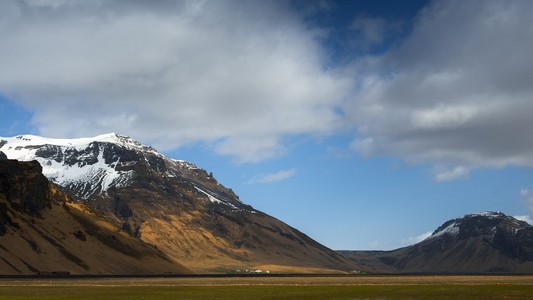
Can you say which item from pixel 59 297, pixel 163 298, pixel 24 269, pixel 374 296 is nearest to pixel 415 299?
pixel 374 296

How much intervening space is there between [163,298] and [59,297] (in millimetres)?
13408

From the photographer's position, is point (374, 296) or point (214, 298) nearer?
point (214, 298)

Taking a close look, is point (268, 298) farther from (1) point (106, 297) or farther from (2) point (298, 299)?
(1) point (106, 297)

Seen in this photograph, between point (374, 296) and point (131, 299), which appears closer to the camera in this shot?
point (131, 299)

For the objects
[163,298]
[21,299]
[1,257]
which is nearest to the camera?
[21,299]

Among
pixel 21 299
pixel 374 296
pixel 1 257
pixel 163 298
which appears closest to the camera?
pixel 21 299

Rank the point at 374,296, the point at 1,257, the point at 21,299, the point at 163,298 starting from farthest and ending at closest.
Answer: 1. the point at 1,257
2. the point at 374,296
3. the point at 163,298
4. the point at 21,299

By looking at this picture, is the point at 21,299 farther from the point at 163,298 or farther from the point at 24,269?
the point at 24,269

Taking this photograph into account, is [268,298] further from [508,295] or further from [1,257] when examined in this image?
[1,257]

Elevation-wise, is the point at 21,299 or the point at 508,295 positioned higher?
the point at 508,295

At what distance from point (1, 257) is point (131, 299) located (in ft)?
428

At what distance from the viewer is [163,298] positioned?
3290 inches

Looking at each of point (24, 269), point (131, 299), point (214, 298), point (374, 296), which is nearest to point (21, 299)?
point (131, 299)

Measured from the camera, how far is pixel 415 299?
83.0m
